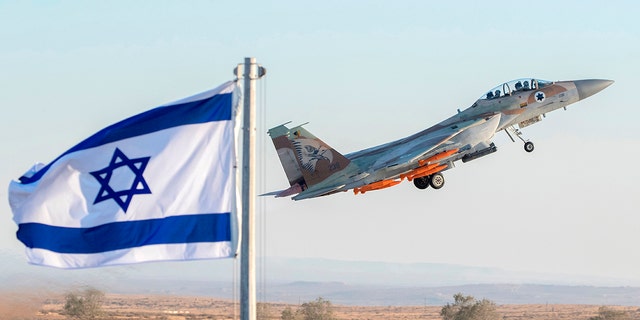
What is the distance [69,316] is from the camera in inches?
2968

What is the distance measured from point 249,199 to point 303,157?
1449 inches

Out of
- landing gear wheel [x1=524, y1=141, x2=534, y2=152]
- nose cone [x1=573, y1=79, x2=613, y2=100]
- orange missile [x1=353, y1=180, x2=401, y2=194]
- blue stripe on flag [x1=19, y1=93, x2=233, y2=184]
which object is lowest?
blue stripe on flag [x1=19, y1=93, x2=233, y2=184]

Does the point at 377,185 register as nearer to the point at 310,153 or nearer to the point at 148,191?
the point at 310,153

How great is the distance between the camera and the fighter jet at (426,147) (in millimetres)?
49875

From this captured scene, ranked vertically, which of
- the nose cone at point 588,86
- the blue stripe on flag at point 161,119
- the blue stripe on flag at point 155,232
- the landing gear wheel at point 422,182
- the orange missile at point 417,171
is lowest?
the blue stripe on flag at point 155,232

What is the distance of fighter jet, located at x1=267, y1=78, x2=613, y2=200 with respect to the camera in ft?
164

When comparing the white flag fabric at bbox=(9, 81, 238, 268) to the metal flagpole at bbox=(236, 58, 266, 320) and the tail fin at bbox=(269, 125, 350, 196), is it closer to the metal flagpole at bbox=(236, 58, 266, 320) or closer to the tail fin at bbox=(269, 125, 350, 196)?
the metal flagpole at bbox=(236, 58, 266, 320)

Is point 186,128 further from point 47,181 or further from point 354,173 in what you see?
point 354,173

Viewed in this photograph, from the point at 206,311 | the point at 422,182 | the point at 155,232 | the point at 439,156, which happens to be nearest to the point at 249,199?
the point at 155,232

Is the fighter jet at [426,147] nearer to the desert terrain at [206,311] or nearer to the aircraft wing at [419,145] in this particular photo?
the aircraft wing at [419,145]

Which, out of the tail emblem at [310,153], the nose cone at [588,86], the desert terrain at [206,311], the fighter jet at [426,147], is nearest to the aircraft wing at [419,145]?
the fighter jet at [426,147]

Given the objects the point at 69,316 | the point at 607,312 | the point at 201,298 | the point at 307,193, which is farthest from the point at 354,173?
the point at 201,298

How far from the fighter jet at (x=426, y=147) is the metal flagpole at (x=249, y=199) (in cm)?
3434

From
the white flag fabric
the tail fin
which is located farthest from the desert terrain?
the white flag fabric
